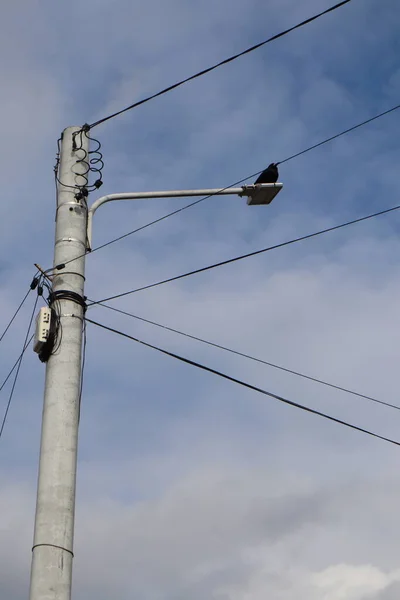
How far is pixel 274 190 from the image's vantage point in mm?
10133

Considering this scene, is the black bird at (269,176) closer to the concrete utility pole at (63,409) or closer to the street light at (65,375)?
the street light at (65,375)

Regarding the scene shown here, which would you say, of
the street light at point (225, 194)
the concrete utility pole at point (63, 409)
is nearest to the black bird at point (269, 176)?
the street light at point (225, 194)

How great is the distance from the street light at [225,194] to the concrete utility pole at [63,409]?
235mm

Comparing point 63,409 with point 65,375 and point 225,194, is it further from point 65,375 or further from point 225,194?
point 225,194

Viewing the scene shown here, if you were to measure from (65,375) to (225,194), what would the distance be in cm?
293

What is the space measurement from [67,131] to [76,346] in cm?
284

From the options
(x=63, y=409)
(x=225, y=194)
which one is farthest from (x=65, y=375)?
(x=225, y=194)

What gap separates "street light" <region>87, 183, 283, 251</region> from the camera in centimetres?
982

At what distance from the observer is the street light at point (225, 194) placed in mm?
9820

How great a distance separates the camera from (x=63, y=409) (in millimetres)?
8359

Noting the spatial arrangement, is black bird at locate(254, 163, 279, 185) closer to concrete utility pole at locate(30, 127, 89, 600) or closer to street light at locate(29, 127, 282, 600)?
street light at locate(29, 127, 282, 600)

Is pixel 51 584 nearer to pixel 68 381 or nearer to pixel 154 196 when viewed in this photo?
pixel 68 381

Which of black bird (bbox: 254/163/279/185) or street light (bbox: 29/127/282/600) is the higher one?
black bird (bbox: 254/163/279/185)

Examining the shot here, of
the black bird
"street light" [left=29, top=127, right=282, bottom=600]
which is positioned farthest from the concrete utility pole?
the black bird
